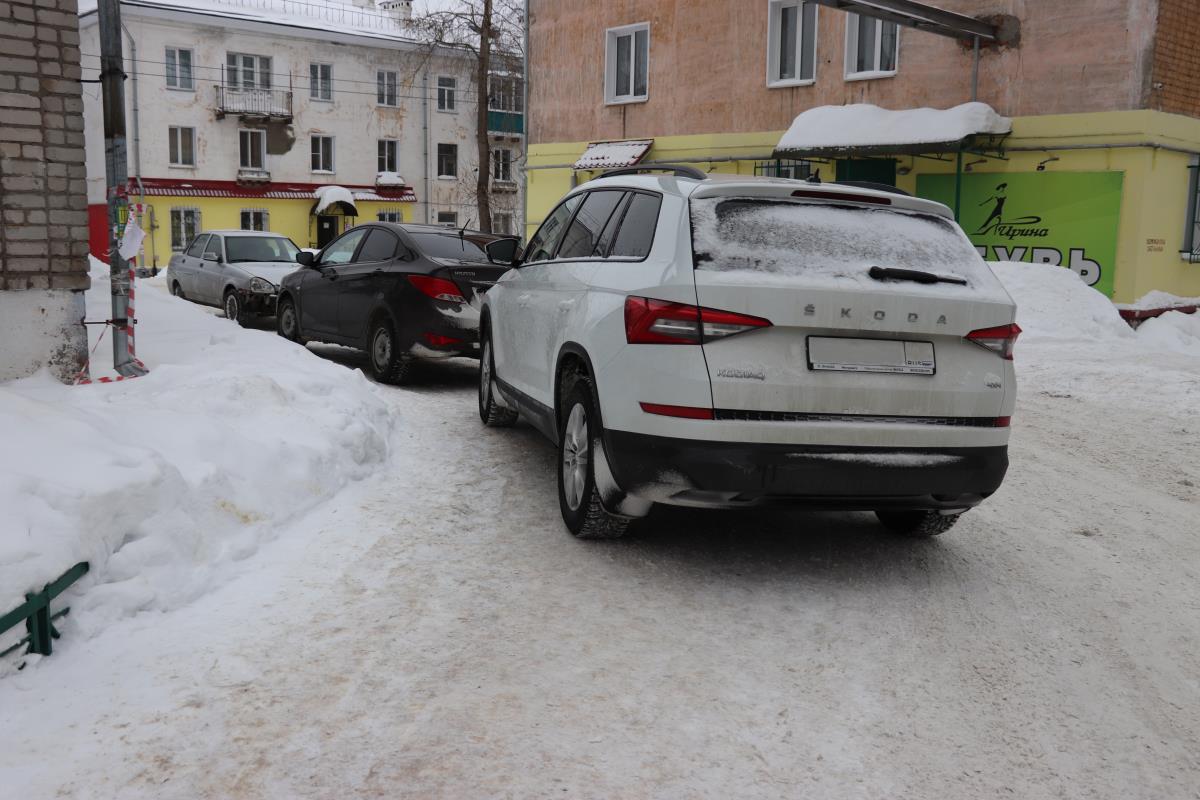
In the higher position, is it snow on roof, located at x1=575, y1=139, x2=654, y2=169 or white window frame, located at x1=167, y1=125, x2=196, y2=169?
white window frame, located at x1=167, y1=125, x2=196, y2=169

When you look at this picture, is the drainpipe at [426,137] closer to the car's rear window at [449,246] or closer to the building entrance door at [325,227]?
the building entrance door at [325,227]

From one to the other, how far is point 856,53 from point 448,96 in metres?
33.4

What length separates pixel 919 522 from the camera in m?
5.66

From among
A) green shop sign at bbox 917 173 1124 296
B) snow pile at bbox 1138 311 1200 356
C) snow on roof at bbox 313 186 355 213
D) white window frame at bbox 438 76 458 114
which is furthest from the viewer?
white window frame at bbox 438 76 458 114

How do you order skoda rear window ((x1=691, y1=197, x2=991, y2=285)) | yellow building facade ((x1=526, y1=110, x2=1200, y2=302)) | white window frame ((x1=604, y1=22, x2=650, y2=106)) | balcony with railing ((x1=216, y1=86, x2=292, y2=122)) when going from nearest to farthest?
1. skoda rear window ((x1=691, y1=197, x2=991, y2=285))
2. yellow building facade ((x1=526, y1=110, x2=1200, y2=302))
3. white window frame ((x1=604, y1=22, x2=650, y2=106))
4. balcony with railing ((x1=216, y1=86, x2=292, y2=122))

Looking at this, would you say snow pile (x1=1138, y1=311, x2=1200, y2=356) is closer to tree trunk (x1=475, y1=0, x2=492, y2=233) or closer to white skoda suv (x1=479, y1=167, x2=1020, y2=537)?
white skoda suv (x1=479, y1=167, x2=1020, y2=537)

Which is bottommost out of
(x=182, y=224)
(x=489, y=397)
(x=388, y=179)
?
(x=489, y=397)

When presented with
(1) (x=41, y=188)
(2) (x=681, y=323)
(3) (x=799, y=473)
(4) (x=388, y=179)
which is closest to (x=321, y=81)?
(4) (x=388, y=179)

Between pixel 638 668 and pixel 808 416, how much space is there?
1.37m

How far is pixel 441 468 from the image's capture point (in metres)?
7.02

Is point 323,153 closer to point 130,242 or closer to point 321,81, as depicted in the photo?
point 321,81

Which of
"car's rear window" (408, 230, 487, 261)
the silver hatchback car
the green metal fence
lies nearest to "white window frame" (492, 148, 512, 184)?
the silver hatchback car

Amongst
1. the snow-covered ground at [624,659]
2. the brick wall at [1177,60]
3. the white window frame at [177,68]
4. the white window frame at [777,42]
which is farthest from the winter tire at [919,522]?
the white window frame at [177,68]

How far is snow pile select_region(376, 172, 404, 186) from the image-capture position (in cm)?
4853
